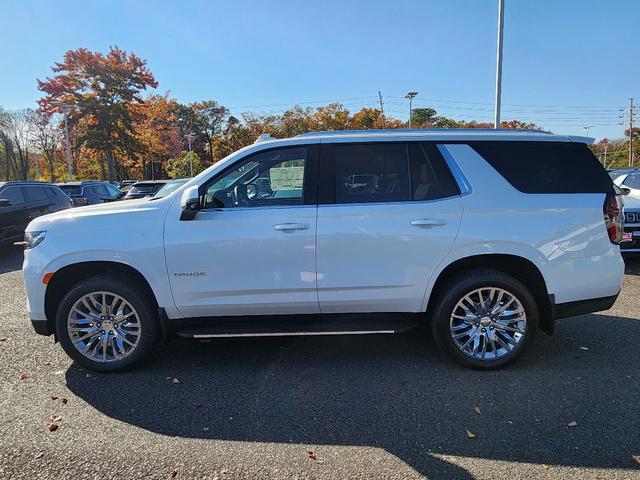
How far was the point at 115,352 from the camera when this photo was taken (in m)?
4.09

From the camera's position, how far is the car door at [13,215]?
33.6 feet

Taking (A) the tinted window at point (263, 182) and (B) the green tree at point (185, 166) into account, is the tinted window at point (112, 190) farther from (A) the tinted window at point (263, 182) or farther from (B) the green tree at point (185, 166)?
(B) the green tree at point (185, 166)

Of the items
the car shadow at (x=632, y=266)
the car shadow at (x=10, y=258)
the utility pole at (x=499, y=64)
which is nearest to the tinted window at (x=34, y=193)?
the car shadow at (x=10, y=258)

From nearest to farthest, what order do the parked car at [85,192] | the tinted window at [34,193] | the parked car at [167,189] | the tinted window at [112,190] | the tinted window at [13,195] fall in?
the parked car at [167,189] → the tinted window at [13,195] → the tinted window at [34,193] → the parked car at [85,192] → the tinted window at [112,190]

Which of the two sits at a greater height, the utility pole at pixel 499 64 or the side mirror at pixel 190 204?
the utility pole at pixel 499 64

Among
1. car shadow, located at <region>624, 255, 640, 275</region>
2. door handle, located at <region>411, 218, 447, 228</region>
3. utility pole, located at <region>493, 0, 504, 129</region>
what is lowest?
car shadow, located at <region>624, 255, 640, 275</region>

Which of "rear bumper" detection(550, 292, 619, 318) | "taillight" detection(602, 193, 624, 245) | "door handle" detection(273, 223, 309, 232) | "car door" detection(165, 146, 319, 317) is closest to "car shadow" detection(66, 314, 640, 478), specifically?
"rear bumper" detection(550, 292, 619, 318)

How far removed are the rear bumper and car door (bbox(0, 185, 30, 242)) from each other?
427 inches

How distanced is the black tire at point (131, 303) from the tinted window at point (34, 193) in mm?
8677

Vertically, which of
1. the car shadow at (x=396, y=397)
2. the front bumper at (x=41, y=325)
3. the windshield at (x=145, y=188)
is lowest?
the car shadow at (x=396, y=397)

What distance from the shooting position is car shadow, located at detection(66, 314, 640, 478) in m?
2.99

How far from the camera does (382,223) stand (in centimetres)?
386

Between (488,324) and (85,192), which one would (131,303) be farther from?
(85,192)

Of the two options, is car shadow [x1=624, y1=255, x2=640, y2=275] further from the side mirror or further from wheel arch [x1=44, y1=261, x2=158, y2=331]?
wheel arch [x1=44, y1=261, x2=158, y2=331]
